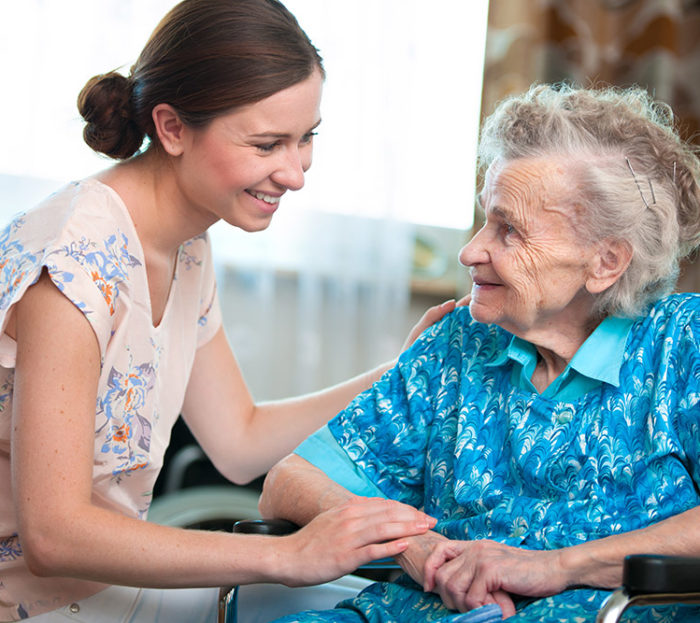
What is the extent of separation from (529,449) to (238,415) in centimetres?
68

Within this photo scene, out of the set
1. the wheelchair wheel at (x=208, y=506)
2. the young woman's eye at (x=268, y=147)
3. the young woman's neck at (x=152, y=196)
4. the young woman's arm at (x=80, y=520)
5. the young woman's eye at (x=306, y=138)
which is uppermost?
the young woman's eye at (x=306, y=138)

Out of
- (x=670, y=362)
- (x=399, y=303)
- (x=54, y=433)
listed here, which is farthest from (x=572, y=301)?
(x=399, y=303)

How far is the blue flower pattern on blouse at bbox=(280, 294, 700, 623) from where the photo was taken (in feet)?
4.22

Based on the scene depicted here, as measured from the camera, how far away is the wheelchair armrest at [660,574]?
99 centimetres

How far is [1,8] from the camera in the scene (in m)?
2.54

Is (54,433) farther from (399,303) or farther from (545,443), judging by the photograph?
(399,303)

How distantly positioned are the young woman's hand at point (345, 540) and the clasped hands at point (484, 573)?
0.18ft

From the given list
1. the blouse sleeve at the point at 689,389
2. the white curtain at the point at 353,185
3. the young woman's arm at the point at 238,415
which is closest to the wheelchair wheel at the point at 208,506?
the white curtain at the point at 353,185

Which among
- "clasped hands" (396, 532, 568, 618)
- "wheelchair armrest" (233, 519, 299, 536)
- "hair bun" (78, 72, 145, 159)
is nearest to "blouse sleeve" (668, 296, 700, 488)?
"clasped hands" (396, 532, 568, 618)

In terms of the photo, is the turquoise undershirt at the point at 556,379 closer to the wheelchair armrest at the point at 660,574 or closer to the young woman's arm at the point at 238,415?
the young woman's arm at the point at 238,415

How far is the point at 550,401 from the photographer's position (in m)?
1.41

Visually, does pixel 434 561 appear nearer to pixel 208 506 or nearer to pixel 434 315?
pixel 434 315

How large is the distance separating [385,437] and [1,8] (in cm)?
186

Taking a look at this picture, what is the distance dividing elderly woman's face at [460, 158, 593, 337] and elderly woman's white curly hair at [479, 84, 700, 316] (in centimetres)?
3
